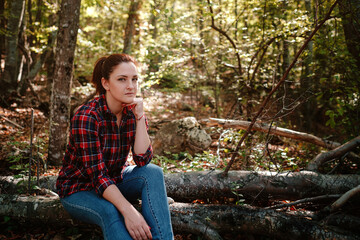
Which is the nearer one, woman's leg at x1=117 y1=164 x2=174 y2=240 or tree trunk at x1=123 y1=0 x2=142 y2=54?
woman's leg at x1=117 y1=164 x2=174 y2=240

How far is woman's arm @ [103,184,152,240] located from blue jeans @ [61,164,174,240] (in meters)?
0.04

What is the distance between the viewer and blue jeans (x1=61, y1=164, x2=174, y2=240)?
1.76 meters

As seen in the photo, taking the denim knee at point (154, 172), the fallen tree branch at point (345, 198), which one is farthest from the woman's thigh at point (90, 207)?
the fallen tree branch at point (345, 198)

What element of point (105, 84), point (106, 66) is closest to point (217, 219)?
point (105, 84)

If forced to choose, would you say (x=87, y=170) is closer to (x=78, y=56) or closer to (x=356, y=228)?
(x=356, y=228)

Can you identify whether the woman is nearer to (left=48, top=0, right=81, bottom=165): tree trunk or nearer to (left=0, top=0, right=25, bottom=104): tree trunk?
(left=48, top=0, right=81, bottom=165): tree trunk

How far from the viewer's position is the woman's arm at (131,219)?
1723mm

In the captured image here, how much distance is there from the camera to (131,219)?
5.72ft

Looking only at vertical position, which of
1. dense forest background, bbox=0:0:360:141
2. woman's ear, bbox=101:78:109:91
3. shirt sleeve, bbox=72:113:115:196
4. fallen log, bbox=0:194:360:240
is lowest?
fallen log, bbox=0:194:360:240

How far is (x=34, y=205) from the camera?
2301mm

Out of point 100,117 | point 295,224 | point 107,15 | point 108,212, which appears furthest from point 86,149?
point 107,15

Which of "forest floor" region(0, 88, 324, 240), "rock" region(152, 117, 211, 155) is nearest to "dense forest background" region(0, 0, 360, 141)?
"forest floor" region(0, 88, 324, 240)

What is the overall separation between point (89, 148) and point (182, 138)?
3734 mm

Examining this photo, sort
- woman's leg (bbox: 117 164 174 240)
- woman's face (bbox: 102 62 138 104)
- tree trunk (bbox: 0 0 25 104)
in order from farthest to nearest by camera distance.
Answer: tree trunk (bbox: 0 0 25 104) → woman's face (bbox: 102 62 138 104) → woman's leg (bbox: 117 164 174 240)
